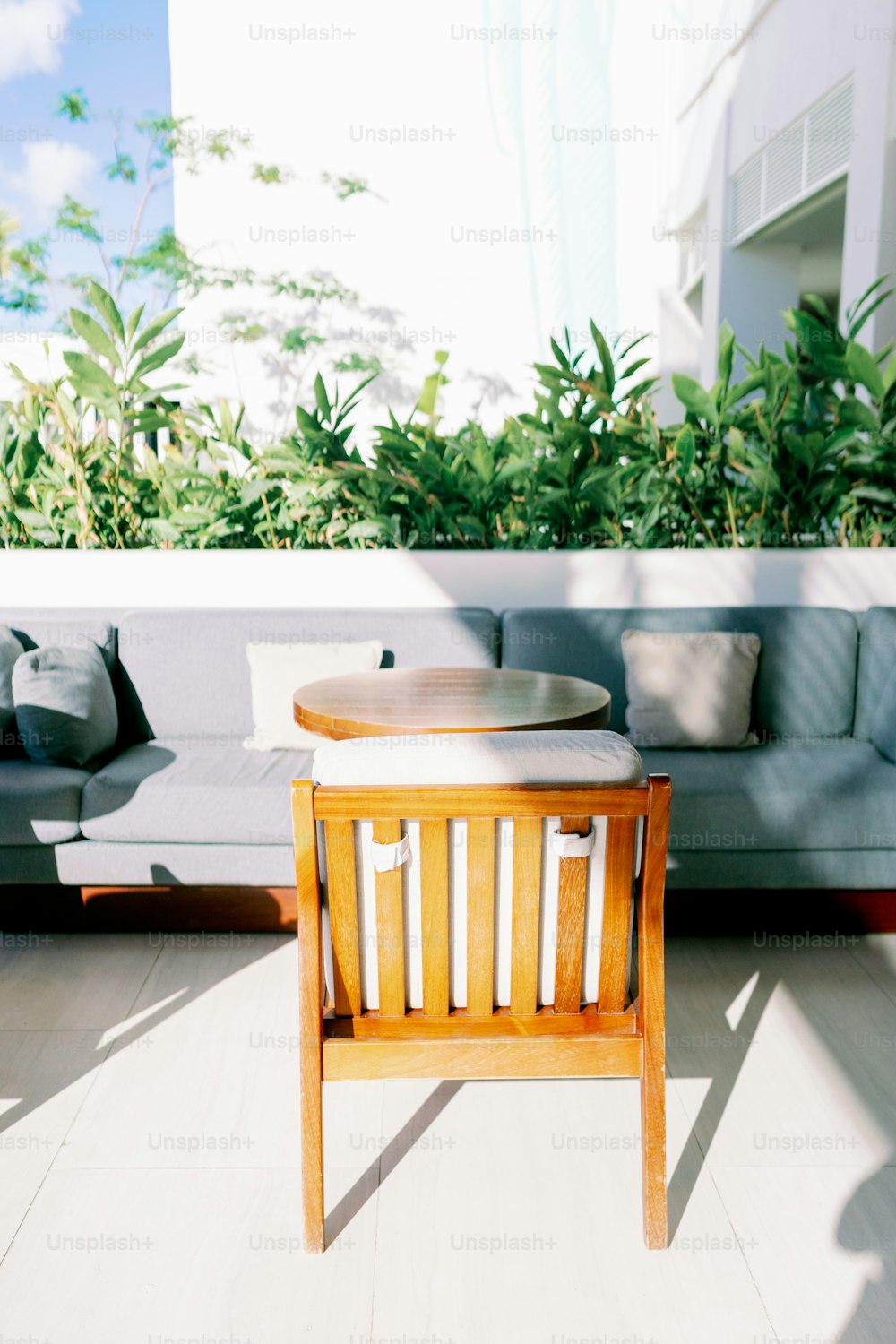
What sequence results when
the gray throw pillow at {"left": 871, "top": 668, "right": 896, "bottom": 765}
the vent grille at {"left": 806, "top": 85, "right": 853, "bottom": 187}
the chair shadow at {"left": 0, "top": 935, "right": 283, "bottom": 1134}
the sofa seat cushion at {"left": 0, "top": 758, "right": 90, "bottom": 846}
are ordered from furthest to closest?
the vent grille at {"left": 806, "top": 85, "right": 853, "bottom": 187} < the gray throw pillow at {"left": 871, "top": 668, "right": 896, "bottom": 765} < the sofa seat cushion at {"left": 0, "top": 758, "right": 90, "bottom": 846} < the chair shadow at {"left": 0, "top": 935, "right": 283, "bottom": 1134}

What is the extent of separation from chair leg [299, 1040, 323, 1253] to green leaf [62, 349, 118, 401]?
8.36ft

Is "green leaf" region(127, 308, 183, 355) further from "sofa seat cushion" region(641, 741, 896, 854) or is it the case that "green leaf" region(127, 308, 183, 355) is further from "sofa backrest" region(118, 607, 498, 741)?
"sofa seat cushion" region(641, 741, 896, 854)

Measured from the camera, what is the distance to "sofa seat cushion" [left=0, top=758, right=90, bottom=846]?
8.07 ft

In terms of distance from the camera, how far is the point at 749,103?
8.06 m

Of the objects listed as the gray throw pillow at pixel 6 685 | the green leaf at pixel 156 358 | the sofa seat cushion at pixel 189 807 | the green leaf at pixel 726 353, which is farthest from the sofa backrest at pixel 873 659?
the gray throw pillow at pixel 6 685

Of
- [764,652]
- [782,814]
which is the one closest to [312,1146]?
[782,814]

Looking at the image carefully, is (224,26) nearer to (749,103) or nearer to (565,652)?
(749,103)

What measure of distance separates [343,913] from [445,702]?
838 mm

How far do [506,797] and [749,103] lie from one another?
8.78 meters

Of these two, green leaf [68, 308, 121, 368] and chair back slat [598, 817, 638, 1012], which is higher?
green leaf [68, 308, 121, 368]

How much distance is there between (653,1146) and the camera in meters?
1.47

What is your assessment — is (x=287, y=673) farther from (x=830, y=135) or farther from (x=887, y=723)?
(x=830, y=135)

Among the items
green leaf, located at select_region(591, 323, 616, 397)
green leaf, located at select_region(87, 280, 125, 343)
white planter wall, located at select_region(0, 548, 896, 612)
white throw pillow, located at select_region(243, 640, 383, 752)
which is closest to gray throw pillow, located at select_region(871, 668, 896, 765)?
white planter wall, located at select_region(0, 548, 896, 612)

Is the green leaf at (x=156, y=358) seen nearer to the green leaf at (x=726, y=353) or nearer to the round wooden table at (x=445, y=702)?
the round wooden table at (x=445, y=702)
